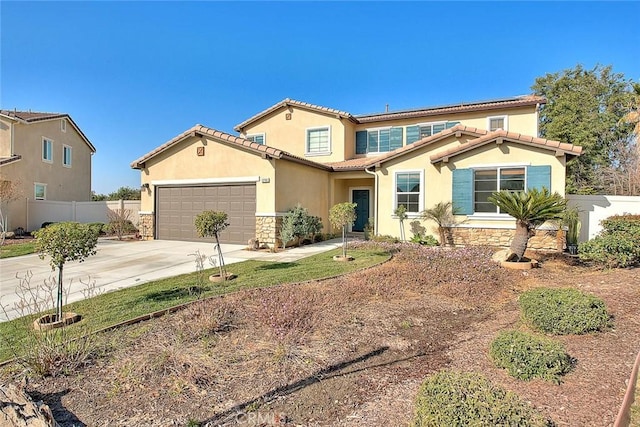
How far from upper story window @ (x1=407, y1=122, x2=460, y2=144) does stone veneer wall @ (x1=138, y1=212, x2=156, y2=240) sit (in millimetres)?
13681

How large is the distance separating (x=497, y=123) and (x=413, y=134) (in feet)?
13.4

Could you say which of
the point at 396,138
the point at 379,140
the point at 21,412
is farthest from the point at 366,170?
the point at 21,412

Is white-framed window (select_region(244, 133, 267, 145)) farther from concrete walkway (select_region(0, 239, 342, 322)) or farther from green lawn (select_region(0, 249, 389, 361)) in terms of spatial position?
green lawn (select_region(0, 249, 389, 361))

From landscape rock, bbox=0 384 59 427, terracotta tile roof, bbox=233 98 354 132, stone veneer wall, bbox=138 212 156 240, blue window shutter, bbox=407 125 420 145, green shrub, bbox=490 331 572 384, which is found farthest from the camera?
terracotta tile roof, bbox=233 98 354 132

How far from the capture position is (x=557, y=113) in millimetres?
26312

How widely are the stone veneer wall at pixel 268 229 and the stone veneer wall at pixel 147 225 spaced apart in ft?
19.6

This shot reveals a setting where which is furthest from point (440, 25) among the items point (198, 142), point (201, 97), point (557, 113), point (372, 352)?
point (557, 113)

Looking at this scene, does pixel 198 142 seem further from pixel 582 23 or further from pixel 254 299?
pixel 582 23

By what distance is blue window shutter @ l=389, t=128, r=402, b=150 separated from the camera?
714 inches

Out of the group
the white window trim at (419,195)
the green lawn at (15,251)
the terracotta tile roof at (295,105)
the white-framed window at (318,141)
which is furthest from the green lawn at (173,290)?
the terracotta tile roof at (295,105)

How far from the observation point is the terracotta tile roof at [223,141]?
13023 millimetres

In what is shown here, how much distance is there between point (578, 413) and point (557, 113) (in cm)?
3046

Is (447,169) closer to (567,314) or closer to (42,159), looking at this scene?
(567,314)

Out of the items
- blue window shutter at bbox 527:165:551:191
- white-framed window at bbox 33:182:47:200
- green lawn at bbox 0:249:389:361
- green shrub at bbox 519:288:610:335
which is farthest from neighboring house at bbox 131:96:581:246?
white-framed window at bbox 33:182:47:200
